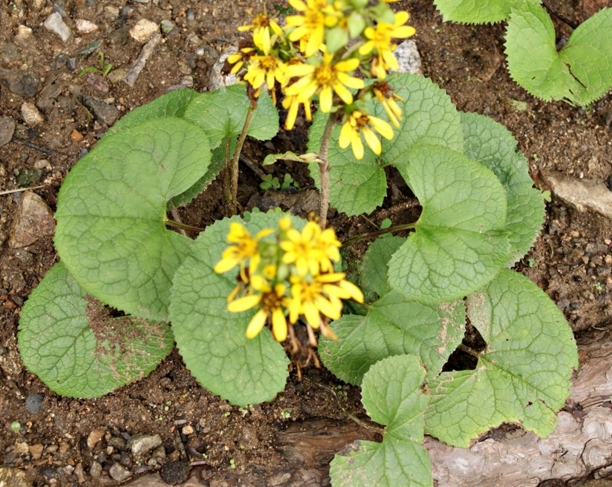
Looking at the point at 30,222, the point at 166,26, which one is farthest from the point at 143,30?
the point at 30,222

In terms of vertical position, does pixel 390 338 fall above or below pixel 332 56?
below

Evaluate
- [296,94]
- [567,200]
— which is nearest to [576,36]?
[567,200]

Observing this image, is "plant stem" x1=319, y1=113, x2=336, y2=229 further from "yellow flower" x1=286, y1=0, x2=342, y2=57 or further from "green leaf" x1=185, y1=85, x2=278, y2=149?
"green leaf" x1=185, y1=85, x2=278, y2=149

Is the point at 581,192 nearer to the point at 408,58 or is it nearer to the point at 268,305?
the point at 408,58

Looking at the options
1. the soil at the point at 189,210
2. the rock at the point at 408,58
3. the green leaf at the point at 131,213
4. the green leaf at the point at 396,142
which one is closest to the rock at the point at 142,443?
the soil at the point at 189,210

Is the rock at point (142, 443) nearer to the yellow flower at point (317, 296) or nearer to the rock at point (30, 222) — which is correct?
the rock at point (30, 222)

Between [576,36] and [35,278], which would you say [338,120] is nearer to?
[35,278]

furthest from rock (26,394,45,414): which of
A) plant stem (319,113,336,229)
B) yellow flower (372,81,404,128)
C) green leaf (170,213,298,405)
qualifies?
yellow flower (372,81,404,128)
